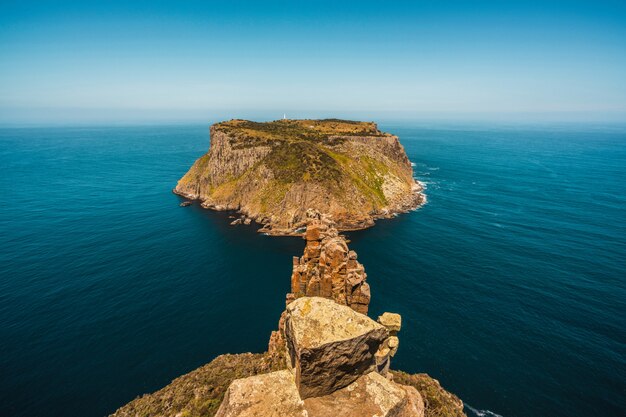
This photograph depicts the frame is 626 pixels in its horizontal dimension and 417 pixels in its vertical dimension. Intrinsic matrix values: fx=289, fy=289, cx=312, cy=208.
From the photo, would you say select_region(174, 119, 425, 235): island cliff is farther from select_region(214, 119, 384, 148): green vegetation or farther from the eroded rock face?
the eroded rock face

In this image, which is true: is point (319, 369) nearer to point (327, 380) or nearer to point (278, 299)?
point (327, 380)

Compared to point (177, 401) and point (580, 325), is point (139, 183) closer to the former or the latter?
point (177, 401)

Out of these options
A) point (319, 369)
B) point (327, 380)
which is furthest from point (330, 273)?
point (319, 369)

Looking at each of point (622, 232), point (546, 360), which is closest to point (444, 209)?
point (622, 232)

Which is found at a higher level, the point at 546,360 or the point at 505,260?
the point at 505,260

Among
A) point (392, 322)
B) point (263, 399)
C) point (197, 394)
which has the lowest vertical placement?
point (197, 394)

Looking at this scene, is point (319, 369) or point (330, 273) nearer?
point (319, 369)
